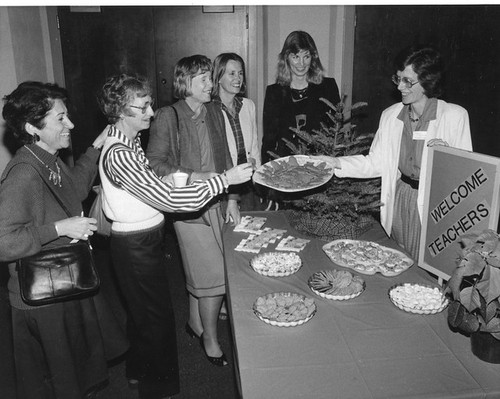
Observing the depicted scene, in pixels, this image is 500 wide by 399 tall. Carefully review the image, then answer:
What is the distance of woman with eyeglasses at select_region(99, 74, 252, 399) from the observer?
2.02 metres

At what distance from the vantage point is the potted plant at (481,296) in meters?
1.40

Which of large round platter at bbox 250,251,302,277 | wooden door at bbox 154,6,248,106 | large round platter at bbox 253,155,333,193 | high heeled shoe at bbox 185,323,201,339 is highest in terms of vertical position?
wooden door at bbox 154,6,248,106

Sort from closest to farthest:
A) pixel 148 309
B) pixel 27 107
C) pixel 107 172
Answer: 1. pixel 27 107
2. pixel 107 172
3. pixel 148 309

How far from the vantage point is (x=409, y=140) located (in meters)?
2.61

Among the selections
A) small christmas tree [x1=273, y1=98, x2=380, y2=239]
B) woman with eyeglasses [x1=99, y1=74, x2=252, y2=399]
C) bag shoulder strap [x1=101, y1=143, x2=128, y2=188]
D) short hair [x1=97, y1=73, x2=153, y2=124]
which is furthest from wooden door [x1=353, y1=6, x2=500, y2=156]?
bag shoulder strap [x1=101, y1=143, x2=128, y2=188]

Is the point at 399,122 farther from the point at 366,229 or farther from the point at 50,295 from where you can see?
the point at 50,295

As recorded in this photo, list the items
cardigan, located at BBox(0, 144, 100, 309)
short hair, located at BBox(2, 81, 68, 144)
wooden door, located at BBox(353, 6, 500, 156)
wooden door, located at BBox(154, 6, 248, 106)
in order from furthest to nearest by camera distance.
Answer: wooden door, located at BBox(154, 6, 248, 106), wooden door, located at BBox(353, 6, 500, 156), short hair, located at BBox(2, 81, 68, 144), cardigan, located at BBox(0, 144, 100, 309)

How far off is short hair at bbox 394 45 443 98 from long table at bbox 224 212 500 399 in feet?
3.59

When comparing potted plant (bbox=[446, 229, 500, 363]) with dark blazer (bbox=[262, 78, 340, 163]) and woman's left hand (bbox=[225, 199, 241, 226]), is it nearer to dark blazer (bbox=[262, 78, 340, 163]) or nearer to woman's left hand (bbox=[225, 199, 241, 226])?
woman's left hand (bbox=[225, 199, 241, 226])

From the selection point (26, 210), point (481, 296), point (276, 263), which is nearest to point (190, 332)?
point (276, 263)

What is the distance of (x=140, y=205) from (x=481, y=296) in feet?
4.54

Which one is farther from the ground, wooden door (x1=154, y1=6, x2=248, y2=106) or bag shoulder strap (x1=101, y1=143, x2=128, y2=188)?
wooden door (x1=154, y1=6, x2=248, y2=106)

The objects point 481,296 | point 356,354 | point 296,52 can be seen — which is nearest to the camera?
point 481,296

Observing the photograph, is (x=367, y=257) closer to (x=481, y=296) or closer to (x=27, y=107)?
(x=481, y=296)
